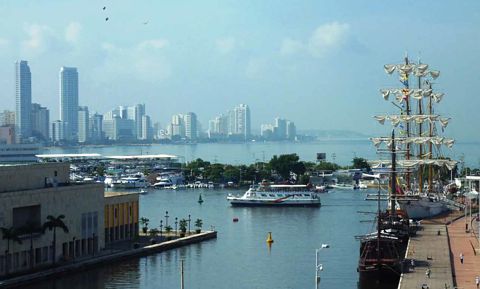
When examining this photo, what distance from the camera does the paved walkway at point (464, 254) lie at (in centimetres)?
2763

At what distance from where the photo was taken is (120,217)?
3878 cm

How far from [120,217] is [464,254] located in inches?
552

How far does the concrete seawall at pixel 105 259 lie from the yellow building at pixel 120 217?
195 cm

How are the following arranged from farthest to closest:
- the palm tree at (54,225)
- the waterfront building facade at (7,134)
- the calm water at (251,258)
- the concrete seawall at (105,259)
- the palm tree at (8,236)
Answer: the waterfront building facade at (7,134) < the palm tree at (54,225) < the calm water at (251,258) < the palm tree at (8,236) < the concrete seawall at (105,259)

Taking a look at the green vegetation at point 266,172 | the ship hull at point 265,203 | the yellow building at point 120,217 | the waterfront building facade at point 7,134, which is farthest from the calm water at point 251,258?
the waterfront building facade at point 7,134

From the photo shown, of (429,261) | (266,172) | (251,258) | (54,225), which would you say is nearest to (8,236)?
(54,225)

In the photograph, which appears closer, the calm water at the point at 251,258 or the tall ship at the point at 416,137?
the calm water at the point at 251,258

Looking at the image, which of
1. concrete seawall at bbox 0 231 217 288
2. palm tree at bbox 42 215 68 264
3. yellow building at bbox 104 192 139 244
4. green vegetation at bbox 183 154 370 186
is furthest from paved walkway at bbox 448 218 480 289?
green vegetation at bbox 183 154 370 186

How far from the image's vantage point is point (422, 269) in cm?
2852

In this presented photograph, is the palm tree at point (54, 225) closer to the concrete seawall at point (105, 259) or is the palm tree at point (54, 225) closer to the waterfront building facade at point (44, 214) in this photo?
the waterfront building facade at point (44, 214)

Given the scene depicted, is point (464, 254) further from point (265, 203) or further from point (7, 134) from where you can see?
point (7, 134)

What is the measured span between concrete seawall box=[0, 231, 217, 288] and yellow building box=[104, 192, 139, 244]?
6.40 feet

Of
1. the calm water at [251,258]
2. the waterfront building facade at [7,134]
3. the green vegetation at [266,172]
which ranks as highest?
the waterfront building facade at [7,134]

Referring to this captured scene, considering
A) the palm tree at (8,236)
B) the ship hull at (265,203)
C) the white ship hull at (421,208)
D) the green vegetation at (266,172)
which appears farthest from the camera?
the green vegetation at (266,172)
